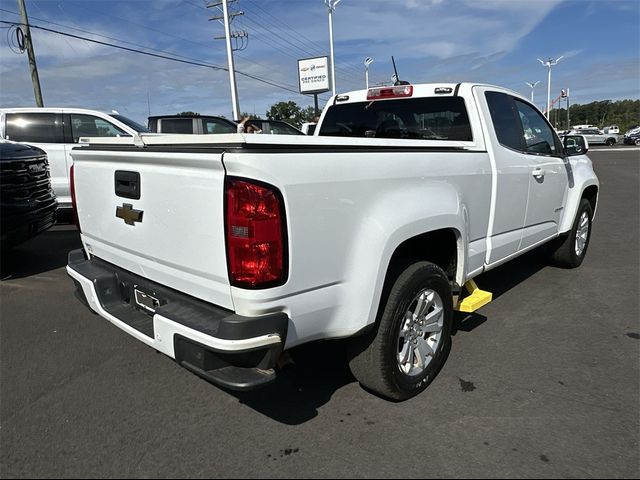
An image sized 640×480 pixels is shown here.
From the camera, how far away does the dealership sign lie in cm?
4381

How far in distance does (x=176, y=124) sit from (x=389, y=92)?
9.47 meters

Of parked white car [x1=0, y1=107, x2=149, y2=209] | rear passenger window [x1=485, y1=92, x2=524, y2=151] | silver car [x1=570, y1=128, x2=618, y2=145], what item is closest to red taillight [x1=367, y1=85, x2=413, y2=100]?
rear passenger window [x1=485, y1=92, x2=524, y2=151]

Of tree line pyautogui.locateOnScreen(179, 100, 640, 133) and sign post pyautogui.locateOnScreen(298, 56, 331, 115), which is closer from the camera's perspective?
sign post pyautogui.locateOnScreen(298, 56, 331, 115)

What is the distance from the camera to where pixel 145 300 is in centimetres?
271

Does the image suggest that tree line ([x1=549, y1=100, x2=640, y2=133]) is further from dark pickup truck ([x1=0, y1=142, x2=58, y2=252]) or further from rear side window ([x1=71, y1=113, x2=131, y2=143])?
dark pickup truck ([x1=0, y1=142, x2=58, y2=252])

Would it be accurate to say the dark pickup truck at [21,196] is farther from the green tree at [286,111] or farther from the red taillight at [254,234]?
the green tree at [286,111]

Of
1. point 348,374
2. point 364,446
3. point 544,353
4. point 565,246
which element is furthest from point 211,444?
point 565,246

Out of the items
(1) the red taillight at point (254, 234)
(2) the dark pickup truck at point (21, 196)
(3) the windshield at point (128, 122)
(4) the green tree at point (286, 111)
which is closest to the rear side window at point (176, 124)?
(3) the windshield at point (128, 122)

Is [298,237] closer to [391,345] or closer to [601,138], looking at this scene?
[391,345]

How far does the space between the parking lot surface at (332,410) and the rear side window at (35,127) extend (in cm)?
504

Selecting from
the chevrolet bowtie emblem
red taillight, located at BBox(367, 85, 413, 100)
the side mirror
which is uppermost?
red taillight, located at BBox(367, 85, 413, 100)

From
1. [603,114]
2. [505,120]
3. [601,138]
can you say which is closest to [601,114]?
A: [603,114]

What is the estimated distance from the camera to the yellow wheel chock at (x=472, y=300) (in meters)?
3.44

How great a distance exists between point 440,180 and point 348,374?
144 centimetres
